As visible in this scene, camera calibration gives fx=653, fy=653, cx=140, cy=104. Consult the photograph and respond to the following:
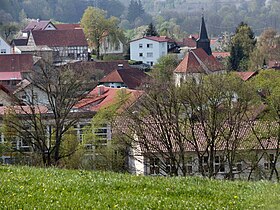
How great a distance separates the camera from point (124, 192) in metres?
8.97

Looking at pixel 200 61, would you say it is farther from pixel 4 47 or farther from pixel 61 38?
pixel 4 47

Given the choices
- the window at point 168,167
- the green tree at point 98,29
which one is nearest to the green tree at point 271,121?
the window at point 168,167

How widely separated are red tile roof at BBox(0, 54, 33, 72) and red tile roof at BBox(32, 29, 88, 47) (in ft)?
48.8

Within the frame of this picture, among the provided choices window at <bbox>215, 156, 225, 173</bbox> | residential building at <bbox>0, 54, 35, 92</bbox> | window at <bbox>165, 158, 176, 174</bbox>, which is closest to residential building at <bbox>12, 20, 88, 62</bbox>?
residential building at <bbox>0, 54, 35, 92</bbox>

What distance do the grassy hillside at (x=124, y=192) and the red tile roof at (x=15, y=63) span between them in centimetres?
4481

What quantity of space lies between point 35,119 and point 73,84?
7.80ft

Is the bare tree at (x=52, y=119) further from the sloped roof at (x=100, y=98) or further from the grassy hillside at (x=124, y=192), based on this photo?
the grassy hillside at (x=124, y=192)

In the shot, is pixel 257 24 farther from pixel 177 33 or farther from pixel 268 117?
pixel 268 117

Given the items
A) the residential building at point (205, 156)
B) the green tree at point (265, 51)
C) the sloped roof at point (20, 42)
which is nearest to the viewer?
the residential building at point (205, 156)

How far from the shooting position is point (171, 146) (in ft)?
68.7

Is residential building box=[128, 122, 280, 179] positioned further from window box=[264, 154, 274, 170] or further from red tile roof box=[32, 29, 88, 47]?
red tile roof box=[32, 29, 88, 47]

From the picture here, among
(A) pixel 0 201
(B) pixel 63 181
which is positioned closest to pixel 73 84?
(B) pixel 63 181

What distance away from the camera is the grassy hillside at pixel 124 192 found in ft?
26.3

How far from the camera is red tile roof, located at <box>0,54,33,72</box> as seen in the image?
54750 mm
